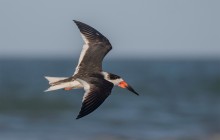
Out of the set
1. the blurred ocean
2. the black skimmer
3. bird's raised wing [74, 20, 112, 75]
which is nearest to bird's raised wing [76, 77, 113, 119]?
the black skimmer

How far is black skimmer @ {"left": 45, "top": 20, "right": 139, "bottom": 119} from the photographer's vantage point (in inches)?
408

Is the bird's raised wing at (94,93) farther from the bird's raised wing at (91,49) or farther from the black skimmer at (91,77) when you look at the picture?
the bird's raised wing at (91,49)

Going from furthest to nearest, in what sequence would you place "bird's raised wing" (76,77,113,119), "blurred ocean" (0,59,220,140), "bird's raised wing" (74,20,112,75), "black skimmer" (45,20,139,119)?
"blurred ocean" (0,59,220,140) → "bird's raised wing" (74,20,112,75) → "black skimmer" (45,20,139,119) → "bird's raised wing" (76,77,113,119)

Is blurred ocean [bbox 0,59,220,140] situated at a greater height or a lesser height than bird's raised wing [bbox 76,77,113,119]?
lesser

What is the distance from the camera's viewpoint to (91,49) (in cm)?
1188

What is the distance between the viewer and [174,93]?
88.9 ft

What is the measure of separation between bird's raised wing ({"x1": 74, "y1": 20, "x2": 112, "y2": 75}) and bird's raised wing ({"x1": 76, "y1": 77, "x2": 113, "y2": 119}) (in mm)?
709

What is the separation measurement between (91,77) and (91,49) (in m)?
0.94

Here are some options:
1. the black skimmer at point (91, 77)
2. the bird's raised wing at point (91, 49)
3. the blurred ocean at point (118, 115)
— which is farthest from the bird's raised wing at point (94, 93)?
the blurred ocean at point (118, 115)

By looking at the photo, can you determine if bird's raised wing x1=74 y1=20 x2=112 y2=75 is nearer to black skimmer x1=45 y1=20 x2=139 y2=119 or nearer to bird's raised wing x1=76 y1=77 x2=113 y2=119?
black skimmer x1=45 y1=20 x2=139 y2=119

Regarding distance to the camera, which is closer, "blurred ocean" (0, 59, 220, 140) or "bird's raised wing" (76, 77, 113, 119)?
"bird's raised wing" (76, 77, 113, 119)

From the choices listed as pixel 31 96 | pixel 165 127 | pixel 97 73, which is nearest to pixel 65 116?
pixel 165 127

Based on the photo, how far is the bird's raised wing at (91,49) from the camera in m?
11.6

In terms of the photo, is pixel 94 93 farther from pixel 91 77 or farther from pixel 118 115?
pixel 118 115
